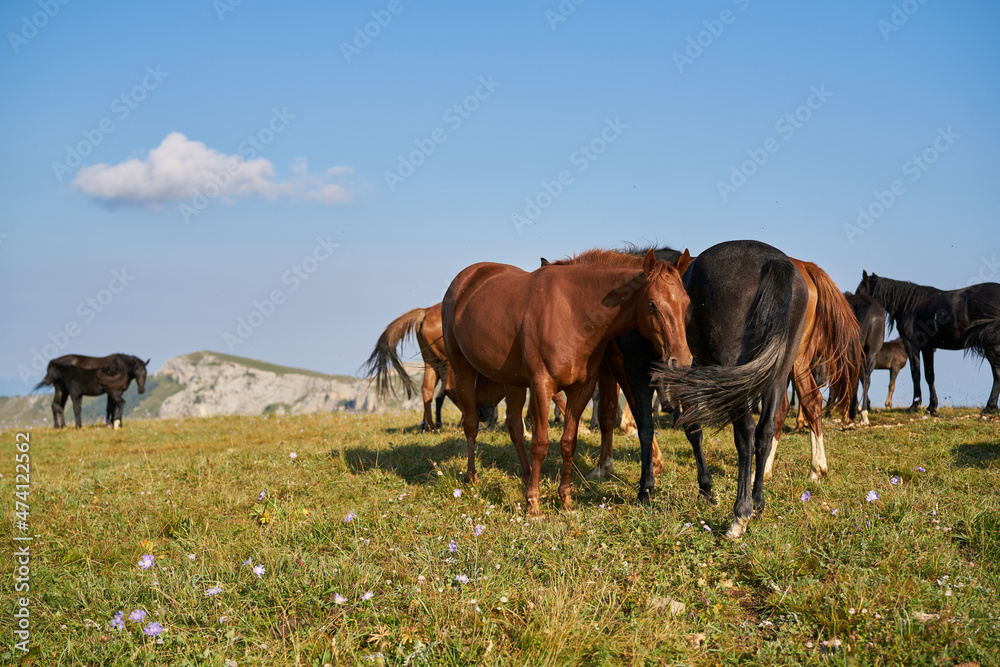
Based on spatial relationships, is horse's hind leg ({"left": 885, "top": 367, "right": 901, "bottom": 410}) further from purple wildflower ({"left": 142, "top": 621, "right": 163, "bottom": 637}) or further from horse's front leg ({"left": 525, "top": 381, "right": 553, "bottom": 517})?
purple wildflower ({"left": 142, "top": 621, "right": 163, "bottom": 637})

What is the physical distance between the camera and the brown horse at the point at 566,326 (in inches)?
214

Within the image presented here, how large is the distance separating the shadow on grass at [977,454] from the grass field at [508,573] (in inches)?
11.8

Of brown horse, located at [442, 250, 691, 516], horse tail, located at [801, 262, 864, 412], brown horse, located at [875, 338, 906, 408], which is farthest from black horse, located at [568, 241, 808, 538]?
brown horse, located at [875, 338, 906, 408]

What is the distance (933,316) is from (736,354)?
422 inches

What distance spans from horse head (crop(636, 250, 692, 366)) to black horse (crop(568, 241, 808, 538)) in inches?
8.3

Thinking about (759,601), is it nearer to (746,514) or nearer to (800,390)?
(746,514)

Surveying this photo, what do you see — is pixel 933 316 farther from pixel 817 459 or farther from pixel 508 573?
pixel 508 573

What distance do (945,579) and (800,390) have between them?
3506 millimetres

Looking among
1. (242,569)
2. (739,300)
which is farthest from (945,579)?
(242,569)

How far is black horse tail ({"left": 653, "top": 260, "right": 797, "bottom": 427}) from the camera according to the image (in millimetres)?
4828

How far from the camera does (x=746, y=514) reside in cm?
490

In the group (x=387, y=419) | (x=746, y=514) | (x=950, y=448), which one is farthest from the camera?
(x=387, y=419)

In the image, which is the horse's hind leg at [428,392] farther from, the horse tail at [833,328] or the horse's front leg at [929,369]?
the horse's front leg at [929,369]

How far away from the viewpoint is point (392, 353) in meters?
12.1
